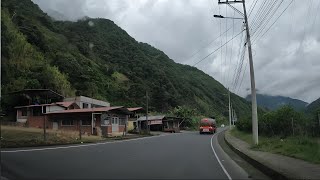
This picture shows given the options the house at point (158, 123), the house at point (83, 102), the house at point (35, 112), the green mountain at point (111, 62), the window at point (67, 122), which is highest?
the green mountain at point (111, 62)

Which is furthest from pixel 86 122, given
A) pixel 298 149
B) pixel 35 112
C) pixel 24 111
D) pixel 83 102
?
pixel 298 149

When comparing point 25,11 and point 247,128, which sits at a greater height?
point 25,11

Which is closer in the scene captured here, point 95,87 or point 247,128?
point 247,128

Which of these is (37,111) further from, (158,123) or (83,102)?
(158,123)

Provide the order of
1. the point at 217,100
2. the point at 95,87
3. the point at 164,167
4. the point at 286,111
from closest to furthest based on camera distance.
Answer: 1. the point at 164,167
2. the point at 286,111
3. the point at 95,87
4. the point at 217,100

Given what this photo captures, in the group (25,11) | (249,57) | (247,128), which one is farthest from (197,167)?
(25,11)

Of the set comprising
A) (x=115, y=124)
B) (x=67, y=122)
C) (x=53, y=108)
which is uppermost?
(x=53, y=108)

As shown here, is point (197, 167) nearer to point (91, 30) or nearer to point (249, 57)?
point (249, 57)

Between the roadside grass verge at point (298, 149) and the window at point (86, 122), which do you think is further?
the window at point (86, 122)

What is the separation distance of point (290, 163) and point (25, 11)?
10864 cm

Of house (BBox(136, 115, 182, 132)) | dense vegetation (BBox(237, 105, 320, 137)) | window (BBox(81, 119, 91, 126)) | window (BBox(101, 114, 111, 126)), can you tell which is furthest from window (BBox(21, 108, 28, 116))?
house (BBox(136, 115, 182, 132))

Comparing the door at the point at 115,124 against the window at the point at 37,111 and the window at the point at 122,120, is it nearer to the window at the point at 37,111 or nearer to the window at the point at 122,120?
the window at the point at 122,120

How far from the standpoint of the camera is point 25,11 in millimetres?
115125

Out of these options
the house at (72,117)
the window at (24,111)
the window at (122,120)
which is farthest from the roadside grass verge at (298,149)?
the window at (122,120)
